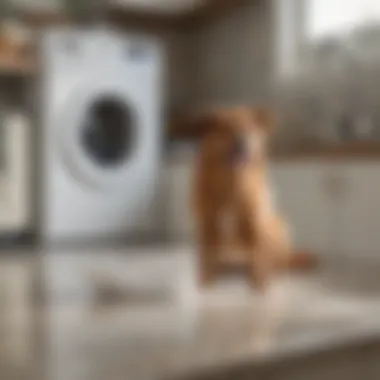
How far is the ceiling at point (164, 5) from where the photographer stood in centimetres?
369

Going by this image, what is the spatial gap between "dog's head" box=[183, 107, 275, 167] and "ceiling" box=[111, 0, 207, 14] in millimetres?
1996

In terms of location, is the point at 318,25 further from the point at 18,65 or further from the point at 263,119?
the point at 263,119

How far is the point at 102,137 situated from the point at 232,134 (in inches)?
70.7

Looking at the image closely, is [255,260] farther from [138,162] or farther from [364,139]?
[138,162]

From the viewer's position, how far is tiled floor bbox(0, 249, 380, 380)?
103 centimetres

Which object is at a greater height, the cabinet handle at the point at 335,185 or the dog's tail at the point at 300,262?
the cabinet handle at the point at 335,185

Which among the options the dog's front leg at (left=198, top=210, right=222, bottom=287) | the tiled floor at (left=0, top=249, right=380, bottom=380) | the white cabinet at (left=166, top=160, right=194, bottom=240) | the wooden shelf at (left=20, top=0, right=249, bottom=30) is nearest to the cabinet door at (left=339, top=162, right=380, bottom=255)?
the tiled floor at (left=0, top=249, right=380, bottom=380)

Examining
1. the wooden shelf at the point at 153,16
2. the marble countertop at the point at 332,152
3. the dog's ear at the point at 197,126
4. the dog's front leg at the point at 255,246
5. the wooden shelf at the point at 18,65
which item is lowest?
the dog's front leg at the point at 255,246

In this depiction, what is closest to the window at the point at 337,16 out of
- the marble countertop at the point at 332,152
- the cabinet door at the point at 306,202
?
the marble countertop at the point at 332,152

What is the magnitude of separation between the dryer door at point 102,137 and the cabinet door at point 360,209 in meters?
1.20

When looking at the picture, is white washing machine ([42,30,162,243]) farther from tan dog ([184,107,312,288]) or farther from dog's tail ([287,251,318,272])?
tan dog ([184,107,312,288])

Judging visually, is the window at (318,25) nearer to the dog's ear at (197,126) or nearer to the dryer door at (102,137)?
the dryer door at (102,137)

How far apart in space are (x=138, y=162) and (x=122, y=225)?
280 mm

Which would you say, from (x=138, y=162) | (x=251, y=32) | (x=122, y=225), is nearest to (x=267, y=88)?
(x=251, y=32)
